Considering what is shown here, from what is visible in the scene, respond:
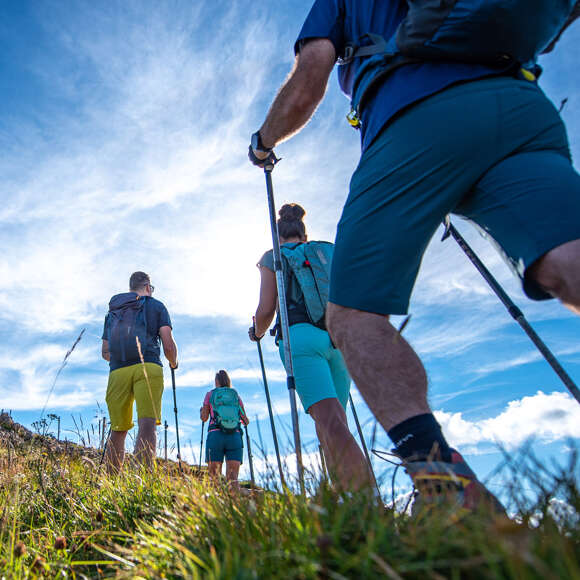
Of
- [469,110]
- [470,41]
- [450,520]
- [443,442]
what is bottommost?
[450,520]

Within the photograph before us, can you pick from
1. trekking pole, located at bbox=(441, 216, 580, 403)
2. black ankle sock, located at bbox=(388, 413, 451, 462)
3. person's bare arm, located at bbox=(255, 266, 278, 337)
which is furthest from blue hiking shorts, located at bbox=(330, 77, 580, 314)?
person's bare arm, located at bbox=(255, 266, 278, 337)

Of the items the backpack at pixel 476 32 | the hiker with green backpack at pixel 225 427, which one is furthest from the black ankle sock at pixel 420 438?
the hiker with green backpack at pixel 225 427

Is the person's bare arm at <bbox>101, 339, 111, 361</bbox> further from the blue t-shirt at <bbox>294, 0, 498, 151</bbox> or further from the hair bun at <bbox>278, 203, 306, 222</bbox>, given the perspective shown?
the blue t-shirt at <bbox>294, 0, 498, 151</bbox>

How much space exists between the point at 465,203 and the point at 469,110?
40cm

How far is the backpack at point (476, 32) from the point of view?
5.99ft

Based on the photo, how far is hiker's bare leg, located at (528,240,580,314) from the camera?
1.68 metres

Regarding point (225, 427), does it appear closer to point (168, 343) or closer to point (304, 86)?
point (168, 343)

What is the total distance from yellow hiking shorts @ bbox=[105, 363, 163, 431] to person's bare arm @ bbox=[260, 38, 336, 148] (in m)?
4.65

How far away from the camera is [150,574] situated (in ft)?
5.38

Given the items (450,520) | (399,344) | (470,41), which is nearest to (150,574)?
(450,520)

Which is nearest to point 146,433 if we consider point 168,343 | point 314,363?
point 168,343

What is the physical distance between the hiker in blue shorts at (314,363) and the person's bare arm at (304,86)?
5.77 feet

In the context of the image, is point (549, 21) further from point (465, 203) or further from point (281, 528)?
point (281, 528)

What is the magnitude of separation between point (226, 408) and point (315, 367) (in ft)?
19.1
